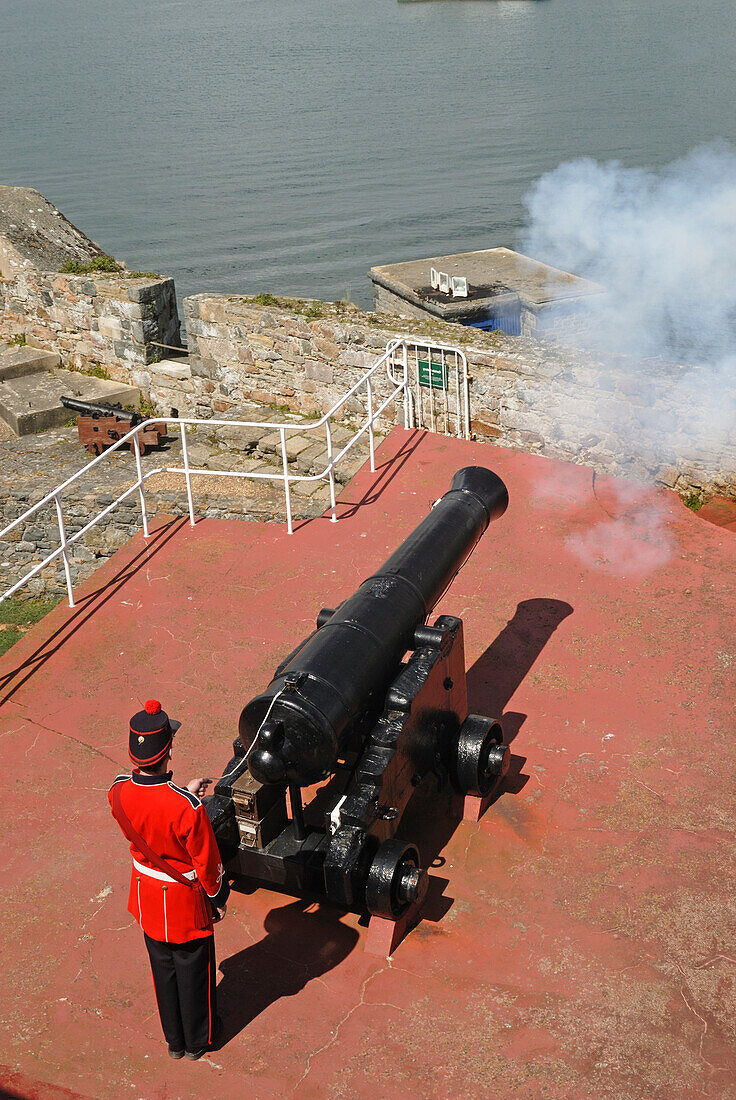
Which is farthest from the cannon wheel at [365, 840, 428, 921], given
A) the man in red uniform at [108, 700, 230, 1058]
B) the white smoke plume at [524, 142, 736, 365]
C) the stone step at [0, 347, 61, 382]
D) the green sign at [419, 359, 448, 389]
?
the white smoke plume at [524, 142, 736, 365]

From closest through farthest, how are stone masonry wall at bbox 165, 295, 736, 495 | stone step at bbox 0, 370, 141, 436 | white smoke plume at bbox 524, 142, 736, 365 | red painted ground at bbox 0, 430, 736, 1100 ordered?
red painted ground at bbox 0, 430, 736, 1100 < stone masonry wall at bbox 165, 295, 736, 495 < stone step at bbox 0, 370, 141, 436 < white smoke plume at bbox 524, 142, 736, 365

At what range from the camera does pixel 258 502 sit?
9.20 meters

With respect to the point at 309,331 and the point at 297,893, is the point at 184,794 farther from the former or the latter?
the point at 309,331

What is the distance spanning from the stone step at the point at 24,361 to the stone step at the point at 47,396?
0.14 meters

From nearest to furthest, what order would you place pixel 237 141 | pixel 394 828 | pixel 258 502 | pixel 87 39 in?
pixel 394 828
pixel 258 502
pixel 237 141
pixel 87 39

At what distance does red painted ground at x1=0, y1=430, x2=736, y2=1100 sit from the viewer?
430 centimetres

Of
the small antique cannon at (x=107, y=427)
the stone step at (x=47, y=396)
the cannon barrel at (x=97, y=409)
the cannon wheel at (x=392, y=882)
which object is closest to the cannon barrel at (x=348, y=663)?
the cannon wheel at (x=392, y=882)

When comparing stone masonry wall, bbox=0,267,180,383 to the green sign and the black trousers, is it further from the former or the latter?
the black trousers

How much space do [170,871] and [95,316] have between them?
10.6m

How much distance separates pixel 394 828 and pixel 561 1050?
46.3 inches

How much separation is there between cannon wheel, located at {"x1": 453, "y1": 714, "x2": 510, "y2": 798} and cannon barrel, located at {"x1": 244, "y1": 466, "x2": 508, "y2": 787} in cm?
59

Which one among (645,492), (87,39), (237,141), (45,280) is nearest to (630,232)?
(45,280)

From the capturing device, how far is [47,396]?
13156 mm

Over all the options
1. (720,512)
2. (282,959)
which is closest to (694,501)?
(720,512)
